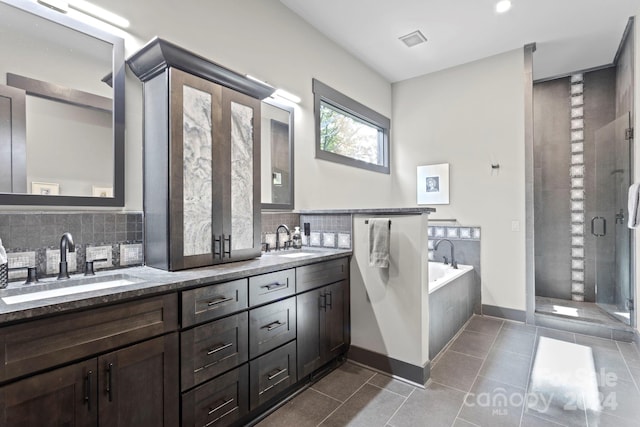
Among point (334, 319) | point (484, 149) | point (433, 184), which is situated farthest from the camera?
point (433, 184)

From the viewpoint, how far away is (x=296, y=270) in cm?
212

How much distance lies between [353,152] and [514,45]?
2182mm

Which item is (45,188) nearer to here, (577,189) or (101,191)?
(101,191)

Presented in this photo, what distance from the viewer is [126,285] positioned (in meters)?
1.42

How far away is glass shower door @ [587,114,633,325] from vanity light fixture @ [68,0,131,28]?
452 centimetres

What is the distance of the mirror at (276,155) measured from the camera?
109 inches

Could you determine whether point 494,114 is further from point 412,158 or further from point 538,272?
point 538,272

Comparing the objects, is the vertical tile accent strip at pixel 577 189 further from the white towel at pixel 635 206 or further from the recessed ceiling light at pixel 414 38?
the recessed ceiling light at pixel 414 38

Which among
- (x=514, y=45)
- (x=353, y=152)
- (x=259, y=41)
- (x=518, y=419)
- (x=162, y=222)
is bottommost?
(x=518, y=419)

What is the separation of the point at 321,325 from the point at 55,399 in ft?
5.11

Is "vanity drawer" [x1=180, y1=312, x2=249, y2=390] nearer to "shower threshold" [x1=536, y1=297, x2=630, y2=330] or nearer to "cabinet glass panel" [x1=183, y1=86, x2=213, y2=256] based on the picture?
"cabinet glass panel" [x1=183, y1=86, x2=213, y2=256]

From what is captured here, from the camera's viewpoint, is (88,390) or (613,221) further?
(613,221)

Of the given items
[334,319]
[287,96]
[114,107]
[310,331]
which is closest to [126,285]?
[114,107]

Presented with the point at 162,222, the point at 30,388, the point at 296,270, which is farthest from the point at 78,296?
the point at 296,270
